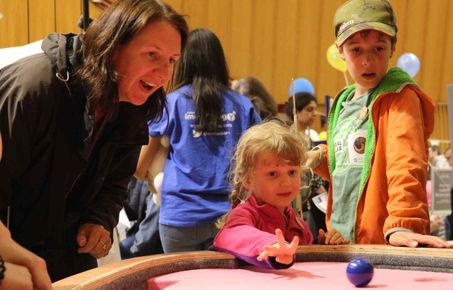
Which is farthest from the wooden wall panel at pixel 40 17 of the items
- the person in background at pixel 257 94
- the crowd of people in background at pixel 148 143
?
the crowd of people in background at pixel 148 143

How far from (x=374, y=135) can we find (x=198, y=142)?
0.90 m

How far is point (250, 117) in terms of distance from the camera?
8.51ft

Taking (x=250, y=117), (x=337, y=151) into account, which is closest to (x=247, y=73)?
(x=250, y=117)

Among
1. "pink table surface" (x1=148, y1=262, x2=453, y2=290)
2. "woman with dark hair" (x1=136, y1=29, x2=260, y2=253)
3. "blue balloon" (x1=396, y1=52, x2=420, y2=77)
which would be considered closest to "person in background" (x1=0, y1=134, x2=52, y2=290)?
"pink table surface" (x1=148, y1=262, x2=453, y2=290)

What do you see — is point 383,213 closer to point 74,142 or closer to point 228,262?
point 228,262

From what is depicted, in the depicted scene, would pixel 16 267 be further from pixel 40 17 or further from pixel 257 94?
pixel 40 17

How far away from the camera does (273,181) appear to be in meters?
1.67

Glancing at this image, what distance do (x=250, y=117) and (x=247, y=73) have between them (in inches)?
256

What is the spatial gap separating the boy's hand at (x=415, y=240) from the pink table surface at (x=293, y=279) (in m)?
0.10

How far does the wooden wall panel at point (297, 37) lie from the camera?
883 centimetres

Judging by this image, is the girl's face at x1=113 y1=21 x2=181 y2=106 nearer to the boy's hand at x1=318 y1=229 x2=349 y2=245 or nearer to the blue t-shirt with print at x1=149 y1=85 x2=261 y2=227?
the boy's hand at x1=318 y1=229 x2=349 y2=245

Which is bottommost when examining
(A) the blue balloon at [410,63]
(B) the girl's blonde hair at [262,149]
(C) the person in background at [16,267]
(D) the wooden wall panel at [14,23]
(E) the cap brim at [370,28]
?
(B) the girl's blonde hair at [262,149]

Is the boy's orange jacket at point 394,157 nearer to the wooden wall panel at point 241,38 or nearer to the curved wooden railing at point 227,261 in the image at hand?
the curved wooden railing at point 227,261

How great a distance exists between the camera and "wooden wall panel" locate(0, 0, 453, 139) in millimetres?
→ 8828
